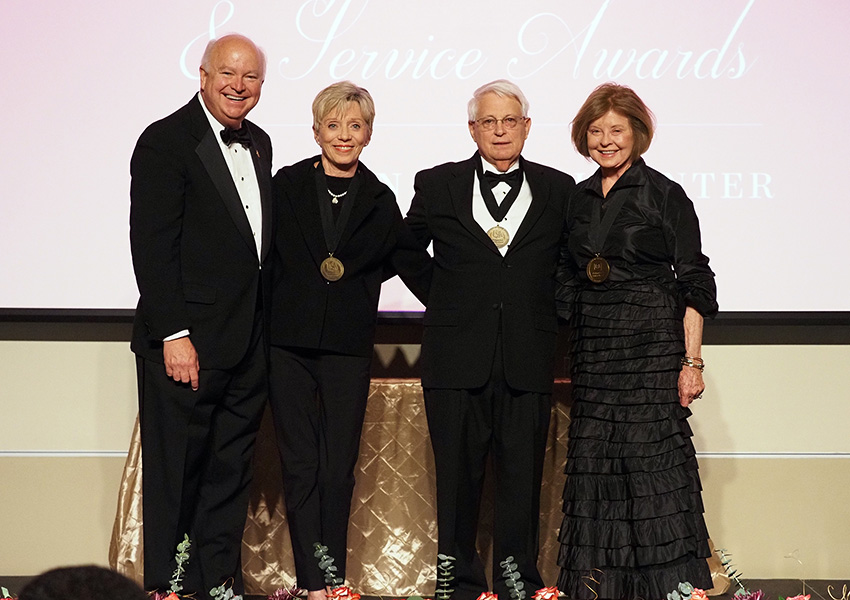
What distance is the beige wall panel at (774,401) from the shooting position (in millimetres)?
3863

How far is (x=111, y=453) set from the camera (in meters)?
3.86

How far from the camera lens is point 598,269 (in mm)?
2932

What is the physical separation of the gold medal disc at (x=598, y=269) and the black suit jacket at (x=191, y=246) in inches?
37.8

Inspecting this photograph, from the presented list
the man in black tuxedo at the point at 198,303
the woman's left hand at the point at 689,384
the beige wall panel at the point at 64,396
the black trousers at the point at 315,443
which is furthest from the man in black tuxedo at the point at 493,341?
the beige wall panel at the point at 64,396

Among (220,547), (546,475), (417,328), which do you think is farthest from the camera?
(417,328)

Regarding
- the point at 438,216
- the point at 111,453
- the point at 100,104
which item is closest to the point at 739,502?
the point at 438,216

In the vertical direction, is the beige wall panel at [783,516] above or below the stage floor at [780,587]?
above

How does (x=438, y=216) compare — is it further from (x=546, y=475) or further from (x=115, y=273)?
(x=115, y=273)

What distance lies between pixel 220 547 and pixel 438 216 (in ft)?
3.92

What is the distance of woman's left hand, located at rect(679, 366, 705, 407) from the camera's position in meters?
2.90

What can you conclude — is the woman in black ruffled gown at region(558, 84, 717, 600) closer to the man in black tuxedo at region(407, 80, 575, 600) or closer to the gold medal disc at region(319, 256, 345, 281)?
the man in black tuxedo at region(407, 80, 575, 600)

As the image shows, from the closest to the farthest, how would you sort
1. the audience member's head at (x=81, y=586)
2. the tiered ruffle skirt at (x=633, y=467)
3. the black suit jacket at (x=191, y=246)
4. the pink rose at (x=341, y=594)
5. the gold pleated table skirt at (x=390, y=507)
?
the audience member's head at (x=81, y=586) → the pink rose at (x=341, y=594) → the black suit jacket at (x=191, y=246) → the tiered ruffle skirt at (x=633, y=467) → the gold pleated table skirt at (x=390, y=507)

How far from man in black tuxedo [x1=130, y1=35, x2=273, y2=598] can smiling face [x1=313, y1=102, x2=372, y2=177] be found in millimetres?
236

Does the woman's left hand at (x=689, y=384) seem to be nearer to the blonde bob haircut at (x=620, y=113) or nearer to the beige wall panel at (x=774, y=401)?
the blonde bob haircut at (x=620, y=113)
